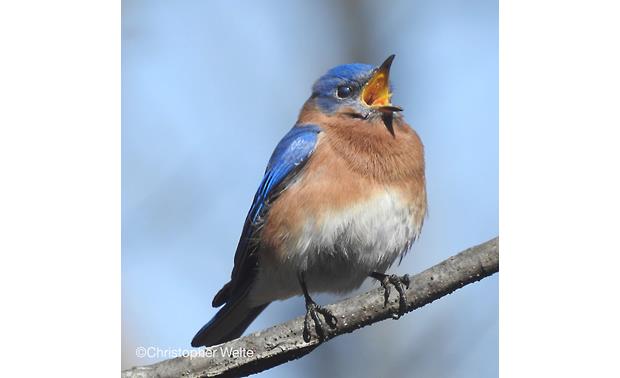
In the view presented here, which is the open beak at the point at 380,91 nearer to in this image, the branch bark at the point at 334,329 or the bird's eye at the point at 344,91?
the bird's eye at the point at 344,91

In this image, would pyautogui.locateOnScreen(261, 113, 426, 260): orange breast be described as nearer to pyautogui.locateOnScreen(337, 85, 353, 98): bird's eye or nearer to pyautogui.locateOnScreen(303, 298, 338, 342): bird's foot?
pyautogui.locateOnScreen(337, 85, 353, 98): bird's eye

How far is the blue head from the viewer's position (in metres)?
5.43

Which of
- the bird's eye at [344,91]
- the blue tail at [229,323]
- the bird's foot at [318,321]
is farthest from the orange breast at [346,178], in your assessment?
the bird's foot at [318,321]

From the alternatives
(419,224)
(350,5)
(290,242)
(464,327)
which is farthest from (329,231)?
(350,5)

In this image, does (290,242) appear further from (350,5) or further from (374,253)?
(350,5)

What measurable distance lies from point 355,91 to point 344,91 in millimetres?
73

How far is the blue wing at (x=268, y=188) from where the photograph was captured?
5273mm

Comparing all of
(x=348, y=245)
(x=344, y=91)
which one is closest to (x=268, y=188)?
(x=348, y=245)

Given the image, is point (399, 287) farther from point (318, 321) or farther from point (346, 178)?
point (346, 178)

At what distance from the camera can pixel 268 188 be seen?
5.31 metres

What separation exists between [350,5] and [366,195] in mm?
1687

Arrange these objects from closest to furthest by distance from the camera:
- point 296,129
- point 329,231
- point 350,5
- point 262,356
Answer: point 262,356 → point 329,231 → point 296,129 → point 350,5

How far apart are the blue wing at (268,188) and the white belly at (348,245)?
0.38 feet
